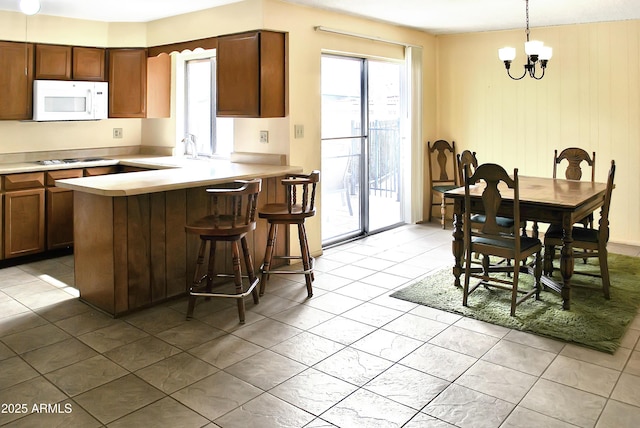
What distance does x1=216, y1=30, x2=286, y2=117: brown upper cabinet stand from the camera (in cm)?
448

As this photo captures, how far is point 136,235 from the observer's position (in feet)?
11.9

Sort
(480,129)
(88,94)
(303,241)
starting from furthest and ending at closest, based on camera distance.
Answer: (480,129), (88,94), (303,241)

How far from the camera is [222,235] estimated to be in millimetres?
3400

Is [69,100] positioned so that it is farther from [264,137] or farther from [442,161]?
[442,161]

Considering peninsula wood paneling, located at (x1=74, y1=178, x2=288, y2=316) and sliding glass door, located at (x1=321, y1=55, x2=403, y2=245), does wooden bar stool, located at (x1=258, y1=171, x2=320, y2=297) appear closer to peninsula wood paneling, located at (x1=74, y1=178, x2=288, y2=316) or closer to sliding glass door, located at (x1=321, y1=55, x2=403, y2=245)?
peninsula wood paneling, located at (x1=74, y1=178, x2=288, y2=316)

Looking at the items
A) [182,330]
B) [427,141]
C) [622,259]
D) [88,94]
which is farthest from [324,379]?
[427,141]

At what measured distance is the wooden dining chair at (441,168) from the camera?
664 cm

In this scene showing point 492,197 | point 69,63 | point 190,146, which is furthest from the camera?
point 190,146

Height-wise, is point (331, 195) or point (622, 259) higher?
point (331, 195)

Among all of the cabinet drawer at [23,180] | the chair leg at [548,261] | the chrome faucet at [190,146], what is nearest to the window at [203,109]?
the chrome faucet at [190,146]

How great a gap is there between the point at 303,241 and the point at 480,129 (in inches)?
132

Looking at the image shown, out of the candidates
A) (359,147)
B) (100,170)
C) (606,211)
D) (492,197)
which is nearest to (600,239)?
(606,211)

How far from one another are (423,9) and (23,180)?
3.95 metres

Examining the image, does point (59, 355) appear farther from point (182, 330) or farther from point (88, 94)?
point (88, 94)
